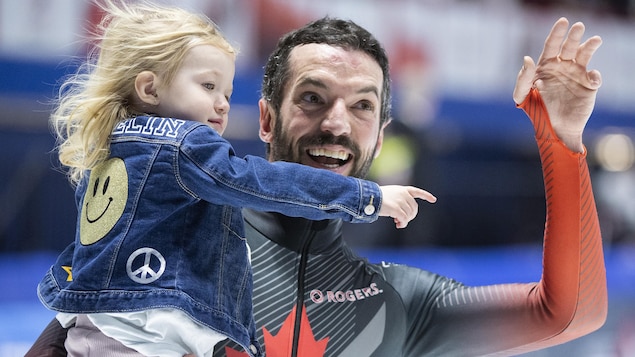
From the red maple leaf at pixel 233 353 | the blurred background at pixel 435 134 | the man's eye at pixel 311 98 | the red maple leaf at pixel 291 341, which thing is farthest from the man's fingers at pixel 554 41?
the blurred background at pixel 435 134

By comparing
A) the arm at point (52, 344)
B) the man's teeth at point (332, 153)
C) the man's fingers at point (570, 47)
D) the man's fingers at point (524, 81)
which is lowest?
the arm at point (52, 344)

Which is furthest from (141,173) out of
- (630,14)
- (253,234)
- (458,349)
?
(630,14)

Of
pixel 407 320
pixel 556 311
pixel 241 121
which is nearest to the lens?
pixel 556 311

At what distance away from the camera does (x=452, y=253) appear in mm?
5074

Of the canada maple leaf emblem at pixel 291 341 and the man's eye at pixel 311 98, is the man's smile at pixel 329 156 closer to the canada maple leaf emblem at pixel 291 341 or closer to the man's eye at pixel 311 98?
the man's eye at pixel 311 98

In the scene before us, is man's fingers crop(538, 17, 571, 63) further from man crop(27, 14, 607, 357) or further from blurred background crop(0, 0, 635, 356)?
blurred background crop(0, 0, 635, 356)

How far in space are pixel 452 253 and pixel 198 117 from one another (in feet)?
12.6

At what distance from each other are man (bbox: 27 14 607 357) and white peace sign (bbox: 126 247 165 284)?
33 cm

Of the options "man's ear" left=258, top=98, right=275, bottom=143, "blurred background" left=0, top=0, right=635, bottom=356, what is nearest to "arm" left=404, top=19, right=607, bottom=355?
"man's ear" left=258, top=98, right=275, bottom=143

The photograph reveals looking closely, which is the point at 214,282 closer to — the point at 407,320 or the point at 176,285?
the point at 176,285

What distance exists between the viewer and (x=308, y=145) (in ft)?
5.66

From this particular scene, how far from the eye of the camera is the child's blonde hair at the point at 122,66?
1.42m

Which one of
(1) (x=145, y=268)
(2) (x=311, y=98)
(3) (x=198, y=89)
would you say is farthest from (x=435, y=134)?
(1) (x=145, y=268)

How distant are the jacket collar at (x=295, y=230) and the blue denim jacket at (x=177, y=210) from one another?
0.37 m
